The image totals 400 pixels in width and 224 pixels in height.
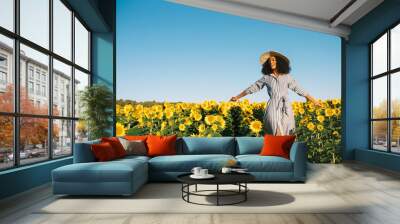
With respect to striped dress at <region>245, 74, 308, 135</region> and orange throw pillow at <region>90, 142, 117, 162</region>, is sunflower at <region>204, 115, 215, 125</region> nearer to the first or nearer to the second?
striped dress at <region>245, 74, 308, 135</region>

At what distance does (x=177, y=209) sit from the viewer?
12.1 feet

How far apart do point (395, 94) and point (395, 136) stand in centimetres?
80

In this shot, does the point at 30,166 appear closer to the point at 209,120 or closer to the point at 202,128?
the point at 202,128

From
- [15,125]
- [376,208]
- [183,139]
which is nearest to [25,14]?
[15,125]

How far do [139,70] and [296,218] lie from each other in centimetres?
580

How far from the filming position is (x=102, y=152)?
498 centimetres

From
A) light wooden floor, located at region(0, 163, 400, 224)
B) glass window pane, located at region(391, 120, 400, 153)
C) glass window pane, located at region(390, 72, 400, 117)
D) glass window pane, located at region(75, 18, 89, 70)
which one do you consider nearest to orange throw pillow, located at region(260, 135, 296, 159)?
light wooden floor, located at region(0, 163, 400, 224)

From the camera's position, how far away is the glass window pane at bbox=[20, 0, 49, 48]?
4.83 metres

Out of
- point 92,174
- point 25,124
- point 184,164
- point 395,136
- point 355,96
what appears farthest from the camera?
point 355,96

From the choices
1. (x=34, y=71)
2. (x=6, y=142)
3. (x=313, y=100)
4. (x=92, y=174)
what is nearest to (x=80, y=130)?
(x=34, y=71)

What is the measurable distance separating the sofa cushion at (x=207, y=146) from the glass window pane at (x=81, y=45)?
263cm

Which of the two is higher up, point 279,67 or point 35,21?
point 35,21

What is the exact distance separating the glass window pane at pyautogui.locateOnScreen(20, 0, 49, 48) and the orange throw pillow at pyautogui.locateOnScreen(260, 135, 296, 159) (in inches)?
142

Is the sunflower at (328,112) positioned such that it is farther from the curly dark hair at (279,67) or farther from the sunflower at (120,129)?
the sunflower at (120,129)
